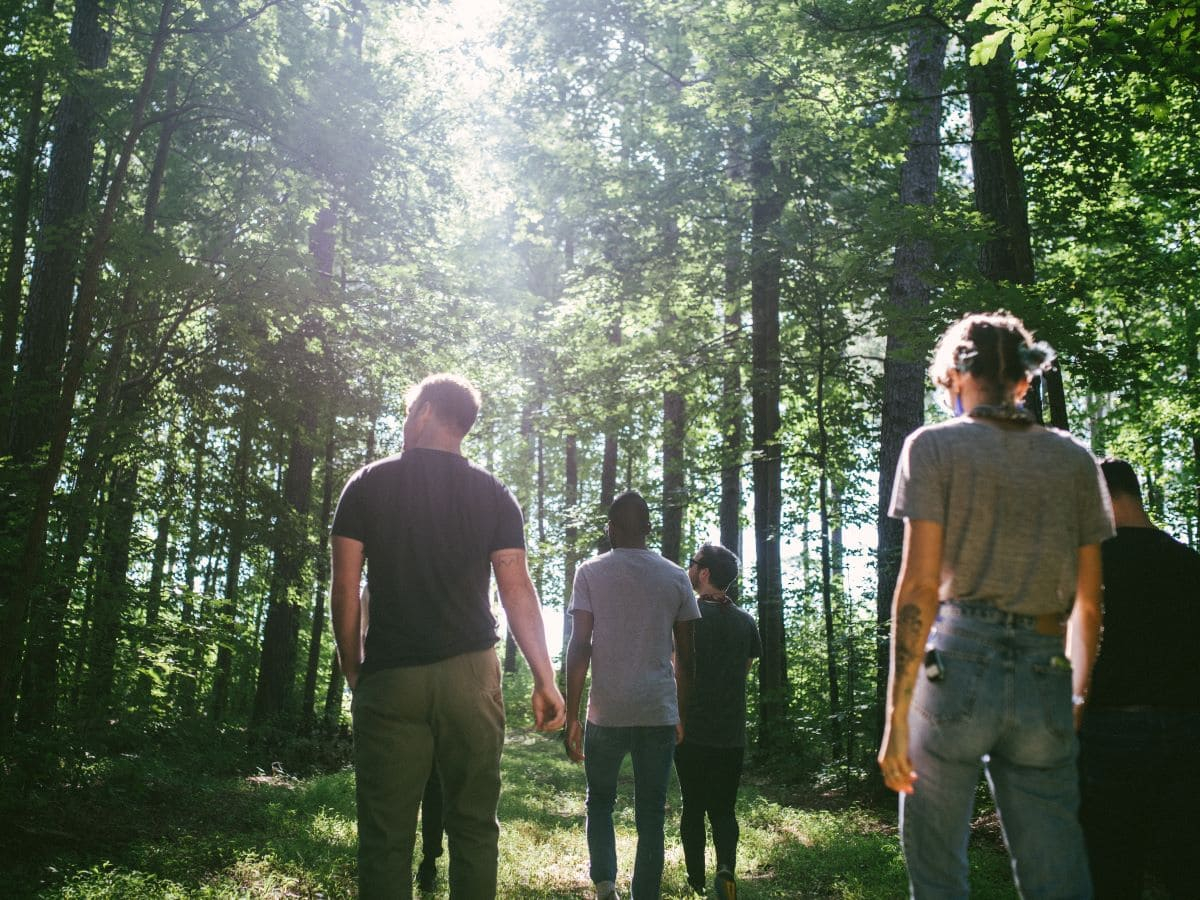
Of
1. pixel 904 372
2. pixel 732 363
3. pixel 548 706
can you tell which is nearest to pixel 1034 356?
pixel 548 706

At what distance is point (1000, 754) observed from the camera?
2.55m

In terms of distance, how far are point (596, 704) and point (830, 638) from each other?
8.03 m

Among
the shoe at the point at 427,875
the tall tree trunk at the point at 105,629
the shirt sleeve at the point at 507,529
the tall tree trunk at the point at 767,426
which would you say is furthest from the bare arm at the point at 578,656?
the tall tree trunk at the point at 767,426

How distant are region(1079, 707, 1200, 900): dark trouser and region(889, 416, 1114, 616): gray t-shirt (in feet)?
3.54

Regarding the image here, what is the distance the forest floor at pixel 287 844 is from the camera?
231 inches

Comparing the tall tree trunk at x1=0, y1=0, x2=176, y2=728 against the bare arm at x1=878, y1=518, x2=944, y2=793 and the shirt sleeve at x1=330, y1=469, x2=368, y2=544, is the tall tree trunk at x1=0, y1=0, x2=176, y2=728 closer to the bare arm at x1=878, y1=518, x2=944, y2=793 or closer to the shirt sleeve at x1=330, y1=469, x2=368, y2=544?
the shirt sleeve at x1=330, y1=469, x2=368, y2=544

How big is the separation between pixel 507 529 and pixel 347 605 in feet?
2.52

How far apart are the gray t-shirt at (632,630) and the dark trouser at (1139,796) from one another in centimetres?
220

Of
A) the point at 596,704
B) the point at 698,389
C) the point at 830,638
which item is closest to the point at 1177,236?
the point at 698,389

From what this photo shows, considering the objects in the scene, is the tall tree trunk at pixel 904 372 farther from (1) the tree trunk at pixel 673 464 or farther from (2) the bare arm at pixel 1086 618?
(2) the bare arm at pixel 1086 618

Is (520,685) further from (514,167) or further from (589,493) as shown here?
(514,167)

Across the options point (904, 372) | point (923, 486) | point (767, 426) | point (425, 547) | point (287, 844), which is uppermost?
point (767, 426)

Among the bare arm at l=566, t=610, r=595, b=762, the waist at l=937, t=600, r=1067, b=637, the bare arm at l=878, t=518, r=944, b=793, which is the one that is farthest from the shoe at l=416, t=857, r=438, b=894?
the waist at l=937, t=600, r=1067, b=637

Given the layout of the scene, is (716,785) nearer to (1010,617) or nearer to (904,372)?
(1010,617)
